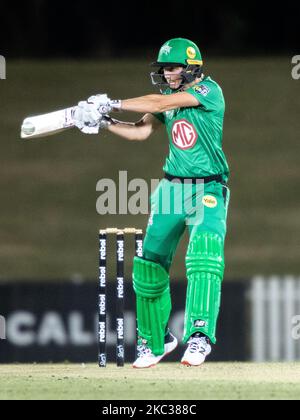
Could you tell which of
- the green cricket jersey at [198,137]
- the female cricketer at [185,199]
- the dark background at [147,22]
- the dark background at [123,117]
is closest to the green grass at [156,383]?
the female cricketer at [185,199]

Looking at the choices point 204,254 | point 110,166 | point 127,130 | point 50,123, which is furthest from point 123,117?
point 204,254

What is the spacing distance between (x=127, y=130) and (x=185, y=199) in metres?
0.50

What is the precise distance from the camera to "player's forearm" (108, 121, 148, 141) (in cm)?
637

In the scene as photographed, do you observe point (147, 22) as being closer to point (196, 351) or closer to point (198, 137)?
point (198, 137)

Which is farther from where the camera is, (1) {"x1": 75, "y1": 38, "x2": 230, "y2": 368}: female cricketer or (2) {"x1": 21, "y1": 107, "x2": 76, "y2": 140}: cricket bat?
(2) {"x1": 21, "y1": 107, "x2": 76, "y2": 140}: cricket bat

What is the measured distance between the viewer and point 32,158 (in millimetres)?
13375

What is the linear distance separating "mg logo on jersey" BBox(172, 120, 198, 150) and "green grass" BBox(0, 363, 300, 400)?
1070mm

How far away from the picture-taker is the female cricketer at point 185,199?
6.06m

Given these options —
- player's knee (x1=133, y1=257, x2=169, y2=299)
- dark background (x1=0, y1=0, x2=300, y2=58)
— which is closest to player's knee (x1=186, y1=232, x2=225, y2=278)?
player's knee (x1=133, y1=257, x2=169, y2=299)

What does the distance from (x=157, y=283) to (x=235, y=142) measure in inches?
286

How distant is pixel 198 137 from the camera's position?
6.16 meters

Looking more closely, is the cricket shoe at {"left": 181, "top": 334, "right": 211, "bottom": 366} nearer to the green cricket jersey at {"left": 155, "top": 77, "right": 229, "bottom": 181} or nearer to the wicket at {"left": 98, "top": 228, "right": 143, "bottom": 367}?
the wicket at {"left": 98, "top": 228, "right": 143, "bottom": 367}
